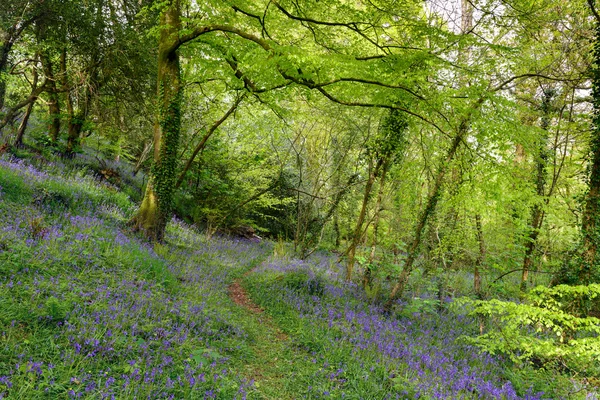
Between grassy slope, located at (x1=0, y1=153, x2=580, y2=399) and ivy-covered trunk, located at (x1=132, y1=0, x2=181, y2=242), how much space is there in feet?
2.26

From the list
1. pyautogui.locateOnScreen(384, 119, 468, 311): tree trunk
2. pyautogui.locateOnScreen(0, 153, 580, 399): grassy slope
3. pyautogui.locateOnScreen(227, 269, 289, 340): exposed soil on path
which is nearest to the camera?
pyautogui.locateOnScreen(0, 153, 580, 399): grassy slope

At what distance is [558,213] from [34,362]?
12.4 metres

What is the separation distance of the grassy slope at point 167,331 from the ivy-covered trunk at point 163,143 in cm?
69

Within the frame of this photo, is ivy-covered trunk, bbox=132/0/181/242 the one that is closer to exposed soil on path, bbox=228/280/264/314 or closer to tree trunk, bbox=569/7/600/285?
exposed soil on path, bbox=228/280/264/314

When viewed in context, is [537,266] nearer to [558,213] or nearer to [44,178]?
[558,213]

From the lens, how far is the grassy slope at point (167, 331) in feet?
10.0

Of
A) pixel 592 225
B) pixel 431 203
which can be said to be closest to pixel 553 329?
pixel 592 225

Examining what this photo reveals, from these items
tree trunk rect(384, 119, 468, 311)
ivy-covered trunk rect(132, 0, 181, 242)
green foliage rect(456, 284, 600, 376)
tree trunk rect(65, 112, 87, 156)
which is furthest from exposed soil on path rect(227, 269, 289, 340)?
tree trunk rect(65, 112, 87, 156)

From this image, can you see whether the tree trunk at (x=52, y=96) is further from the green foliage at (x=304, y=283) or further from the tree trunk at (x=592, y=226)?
the tree trunk at (x=592, y=226)

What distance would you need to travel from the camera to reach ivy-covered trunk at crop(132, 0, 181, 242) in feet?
27.0

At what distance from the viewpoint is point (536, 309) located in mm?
4664

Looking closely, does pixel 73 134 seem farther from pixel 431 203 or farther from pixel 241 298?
pixel 431 203

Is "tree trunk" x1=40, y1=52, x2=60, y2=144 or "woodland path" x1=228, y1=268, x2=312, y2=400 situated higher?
"tree trunk" x1=40, y1=52, x2=60, y2=144

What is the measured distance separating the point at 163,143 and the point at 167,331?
18.7ft
